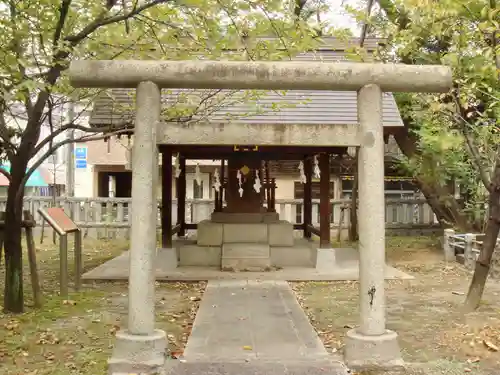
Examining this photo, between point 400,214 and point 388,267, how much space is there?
24.9 feet

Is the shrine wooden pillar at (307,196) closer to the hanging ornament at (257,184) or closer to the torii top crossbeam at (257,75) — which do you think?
the hanging ornament at (257,184)

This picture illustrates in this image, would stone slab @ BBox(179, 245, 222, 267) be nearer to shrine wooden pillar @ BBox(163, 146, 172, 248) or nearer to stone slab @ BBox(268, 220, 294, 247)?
shrine wooden pillar @ BBox(163, 146, 172, 248)

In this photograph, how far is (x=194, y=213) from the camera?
19.3 metres

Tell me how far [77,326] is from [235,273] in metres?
4.95

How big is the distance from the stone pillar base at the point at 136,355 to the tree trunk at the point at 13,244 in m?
2.71

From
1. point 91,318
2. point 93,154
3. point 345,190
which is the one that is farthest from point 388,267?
point 93,154

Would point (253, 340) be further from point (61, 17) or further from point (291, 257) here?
point (291, 257)

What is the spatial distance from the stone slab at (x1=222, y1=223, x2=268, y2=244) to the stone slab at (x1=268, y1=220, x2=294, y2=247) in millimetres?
141

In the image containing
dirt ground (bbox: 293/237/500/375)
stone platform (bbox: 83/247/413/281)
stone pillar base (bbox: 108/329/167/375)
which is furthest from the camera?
stone platform (bbox: 83/247/413/281)

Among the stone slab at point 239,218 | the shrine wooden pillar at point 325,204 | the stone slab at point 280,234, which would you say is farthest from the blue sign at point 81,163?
the shrine wooden pillar at point 325,204

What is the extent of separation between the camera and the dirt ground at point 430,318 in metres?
5.54

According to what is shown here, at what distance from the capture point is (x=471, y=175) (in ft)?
47.8

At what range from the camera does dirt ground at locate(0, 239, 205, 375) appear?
539 cm

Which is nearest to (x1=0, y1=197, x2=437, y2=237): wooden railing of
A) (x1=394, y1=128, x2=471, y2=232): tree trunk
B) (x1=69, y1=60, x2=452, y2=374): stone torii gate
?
(x1=394, y1=128, x2=471, y2=232): tree trunk
